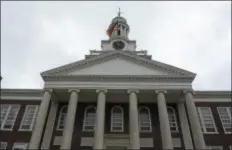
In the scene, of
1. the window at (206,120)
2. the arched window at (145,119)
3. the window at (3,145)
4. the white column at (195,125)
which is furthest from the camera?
the window at (206,120)

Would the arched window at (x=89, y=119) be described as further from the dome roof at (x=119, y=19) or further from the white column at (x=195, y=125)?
the dome roof at (x=119, y=19)

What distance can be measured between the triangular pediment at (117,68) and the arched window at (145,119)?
4256 mm

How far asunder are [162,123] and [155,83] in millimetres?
→ 4901

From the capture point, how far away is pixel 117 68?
29625 mm

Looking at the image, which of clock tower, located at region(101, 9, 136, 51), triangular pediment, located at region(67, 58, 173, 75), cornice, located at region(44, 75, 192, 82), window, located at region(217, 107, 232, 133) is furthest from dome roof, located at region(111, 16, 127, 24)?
window, located at region(217, 107, 232, 133)

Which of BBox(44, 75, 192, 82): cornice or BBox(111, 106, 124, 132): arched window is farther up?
BBox(44, 75, 192, 82): cornice

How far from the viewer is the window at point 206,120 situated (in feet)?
94.5

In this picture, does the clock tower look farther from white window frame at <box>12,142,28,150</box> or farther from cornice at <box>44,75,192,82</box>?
white window frame at <box>12,142,28,150</box>

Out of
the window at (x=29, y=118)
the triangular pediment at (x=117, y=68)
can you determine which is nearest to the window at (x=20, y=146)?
the window at (x=29, y=118)

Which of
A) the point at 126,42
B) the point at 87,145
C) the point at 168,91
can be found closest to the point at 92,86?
the point at 87,145

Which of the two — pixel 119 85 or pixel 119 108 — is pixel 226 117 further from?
pixel 119 85

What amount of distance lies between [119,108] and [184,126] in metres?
7.33

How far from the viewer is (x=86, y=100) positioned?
30172 millimetres

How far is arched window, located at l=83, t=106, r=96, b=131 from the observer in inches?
1121
